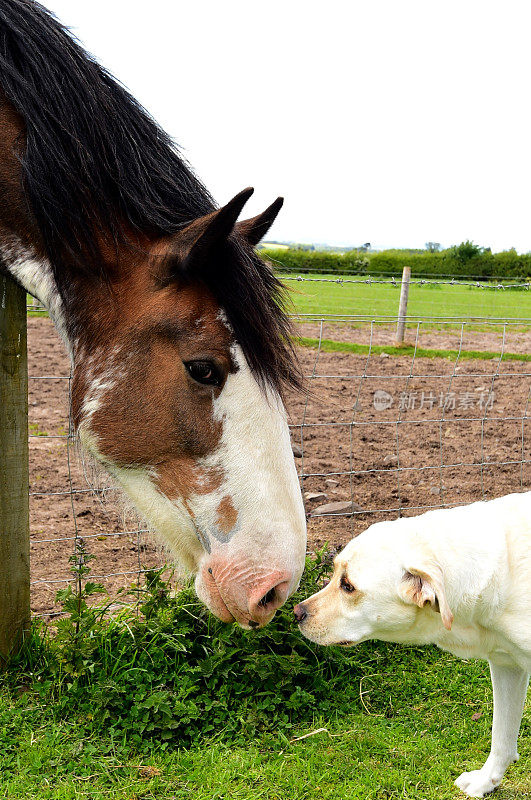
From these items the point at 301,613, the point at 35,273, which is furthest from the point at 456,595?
the point at 35,273

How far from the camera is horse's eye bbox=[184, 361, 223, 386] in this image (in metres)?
2.13

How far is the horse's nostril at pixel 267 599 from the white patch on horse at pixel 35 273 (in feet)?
3.49

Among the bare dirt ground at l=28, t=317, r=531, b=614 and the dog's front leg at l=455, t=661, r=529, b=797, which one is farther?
the bare dirt ground at l=28, t=317, r=531, b=614

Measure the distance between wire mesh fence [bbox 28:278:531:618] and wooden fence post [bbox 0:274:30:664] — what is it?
30 cm

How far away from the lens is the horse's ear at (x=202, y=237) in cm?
192

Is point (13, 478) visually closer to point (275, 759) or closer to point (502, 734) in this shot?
point (275, 759)

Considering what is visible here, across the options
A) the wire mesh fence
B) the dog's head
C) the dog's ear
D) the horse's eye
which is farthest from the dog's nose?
the horse's eye

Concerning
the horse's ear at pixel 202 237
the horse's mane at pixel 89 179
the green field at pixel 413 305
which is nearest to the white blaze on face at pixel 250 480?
the horse's mane at pixel 89 179

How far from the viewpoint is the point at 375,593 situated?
107 inches

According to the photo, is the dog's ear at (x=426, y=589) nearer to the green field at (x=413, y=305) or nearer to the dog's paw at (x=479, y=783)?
the dog's paw at (x=479, y=783)

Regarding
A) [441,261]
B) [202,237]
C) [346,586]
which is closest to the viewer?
[202,237]

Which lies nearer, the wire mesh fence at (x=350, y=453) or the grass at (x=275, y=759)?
the grass at (x=275, y=759)

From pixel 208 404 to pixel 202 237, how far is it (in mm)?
524

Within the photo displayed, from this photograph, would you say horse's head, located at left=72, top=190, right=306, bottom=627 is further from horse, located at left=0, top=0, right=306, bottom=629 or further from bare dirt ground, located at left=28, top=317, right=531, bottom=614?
bare dirt ground, located at left=28, top=317, right=531, bottom=614
